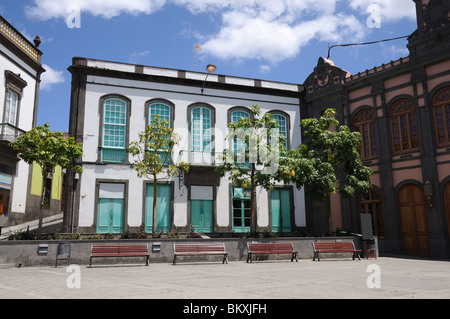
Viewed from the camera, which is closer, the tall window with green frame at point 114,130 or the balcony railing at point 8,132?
the balcony railing at point 8,132

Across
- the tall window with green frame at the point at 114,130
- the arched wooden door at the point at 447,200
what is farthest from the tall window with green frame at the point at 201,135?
the arched wooden door at the point at 447,200

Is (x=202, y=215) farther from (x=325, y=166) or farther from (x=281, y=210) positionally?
(x=325, y=166)

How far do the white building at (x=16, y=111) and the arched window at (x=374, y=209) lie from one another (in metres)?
16.5

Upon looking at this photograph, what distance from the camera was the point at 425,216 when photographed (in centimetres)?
1920

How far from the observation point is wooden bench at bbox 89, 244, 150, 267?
1383cm

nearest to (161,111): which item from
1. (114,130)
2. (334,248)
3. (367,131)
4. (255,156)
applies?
(114,130)

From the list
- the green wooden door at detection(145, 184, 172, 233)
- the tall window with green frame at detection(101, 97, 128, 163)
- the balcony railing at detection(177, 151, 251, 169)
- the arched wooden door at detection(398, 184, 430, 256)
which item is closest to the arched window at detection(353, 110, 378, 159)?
the arched wooden door at detection(398, 184, 430, 256)

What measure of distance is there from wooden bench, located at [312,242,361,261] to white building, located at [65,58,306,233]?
6069 mm

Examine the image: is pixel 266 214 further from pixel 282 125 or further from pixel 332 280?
pixel 332 280

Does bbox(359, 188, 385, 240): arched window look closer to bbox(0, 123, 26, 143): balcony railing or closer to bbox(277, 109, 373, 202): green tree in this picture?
bbox(277, 109, 373, 202): green tree

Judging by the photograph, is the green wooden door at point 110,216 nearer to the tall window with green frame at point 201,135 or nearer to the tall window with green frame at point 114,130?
the tall window with green frame at point 114,130

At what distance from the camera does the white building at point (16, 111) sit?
20266mm
